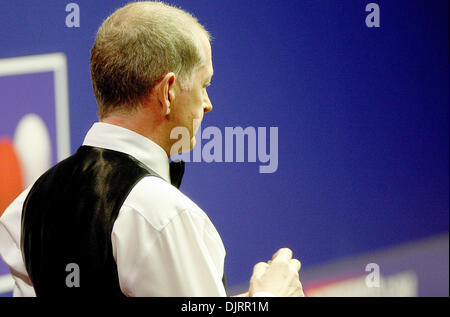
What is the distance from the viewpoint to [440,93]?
8.43 feet

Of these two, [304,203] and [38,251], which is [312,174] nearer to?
[304,203]

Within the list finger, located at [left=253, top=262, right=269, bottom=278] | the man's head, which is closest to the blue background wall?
the man's head

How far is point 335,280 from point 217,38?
3.44 feet

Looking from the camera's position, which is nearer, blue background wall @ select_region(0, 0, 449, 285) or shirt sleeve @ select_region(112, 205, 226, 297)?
shirt sleeve @ select_region(112, 205, 226, 297)

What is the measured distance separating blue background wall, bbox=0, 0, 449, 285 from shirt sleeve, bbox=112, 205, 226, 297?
1039mm

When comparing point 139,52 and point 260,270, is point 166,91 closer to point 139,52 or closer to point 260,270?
point 139,52

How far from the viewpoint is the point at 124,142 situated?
111cm

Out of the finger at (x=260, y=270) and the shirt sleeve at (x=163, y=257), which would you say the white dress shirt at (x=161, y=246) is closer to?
the shirt sleeve at (x=163, y=257)

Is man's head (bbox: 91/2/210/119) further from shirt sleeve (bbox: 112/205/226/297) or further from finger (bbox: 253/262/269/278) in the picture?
finger (bbox: 253/262/269/278)

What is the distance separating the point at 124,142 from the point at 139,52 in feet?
0.56

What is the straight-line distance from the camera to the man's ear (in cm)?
114

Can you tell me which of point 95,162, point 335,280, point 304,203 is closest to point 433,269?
point 335,280

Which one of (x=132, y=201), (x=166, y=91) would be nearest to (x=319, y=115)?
(x=166, y=91)

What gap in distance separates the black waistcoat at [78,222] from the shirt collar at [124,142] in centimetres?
2
